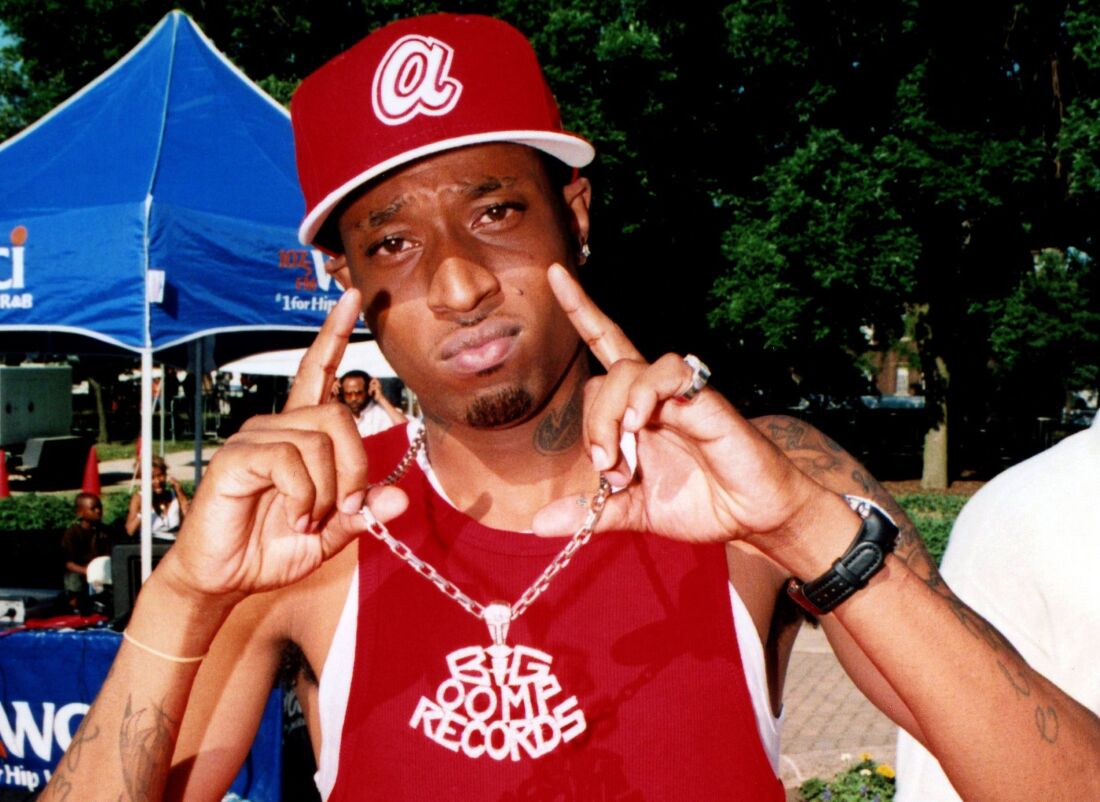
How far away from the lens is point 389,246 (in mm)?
1824

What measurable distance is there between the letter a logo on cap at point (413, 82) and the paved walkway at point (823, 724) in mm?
4290

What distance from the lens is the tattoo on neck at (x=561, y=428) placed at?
194cm

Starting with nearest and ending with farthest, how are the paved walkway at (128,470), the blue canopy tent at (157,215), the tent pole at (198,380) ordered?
the blue canopy tent at (157,215) < the tent pole at (198,380) < the paved walkway at (128,470)

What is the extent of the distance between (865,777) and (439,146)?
4012 millimetres

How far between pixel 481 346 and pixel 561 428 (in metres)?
0.32

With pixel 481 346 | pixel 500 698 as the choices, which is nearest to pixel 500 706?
pixel 500 698

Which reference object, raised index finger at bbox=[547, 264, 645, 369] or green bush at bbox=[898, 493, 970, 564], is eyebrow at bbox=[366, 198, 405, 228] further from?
green bush at bbox=[898, 493, 970, 564]

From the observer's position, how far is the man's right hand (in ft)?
4.95

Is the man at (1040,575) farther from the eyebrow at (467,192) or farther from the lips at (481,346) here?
the eyebrow at (467,192)

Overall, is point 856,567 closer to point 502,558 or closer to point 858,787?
point 502,558

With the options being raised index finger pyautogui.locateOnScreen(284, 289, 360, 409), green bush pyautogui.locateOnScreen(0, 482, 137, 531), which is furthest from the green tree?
raised index finger pyautogui.locateOnScreen(284, 289, 360, 409)

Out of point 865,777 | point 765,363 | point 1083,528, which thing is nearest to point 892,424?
point 765,363

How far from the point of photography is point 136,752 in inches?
63.7

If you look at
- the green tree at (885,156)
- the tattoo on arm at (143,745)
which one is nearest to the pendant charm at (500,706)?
the tattoo on arm at (143,745)
